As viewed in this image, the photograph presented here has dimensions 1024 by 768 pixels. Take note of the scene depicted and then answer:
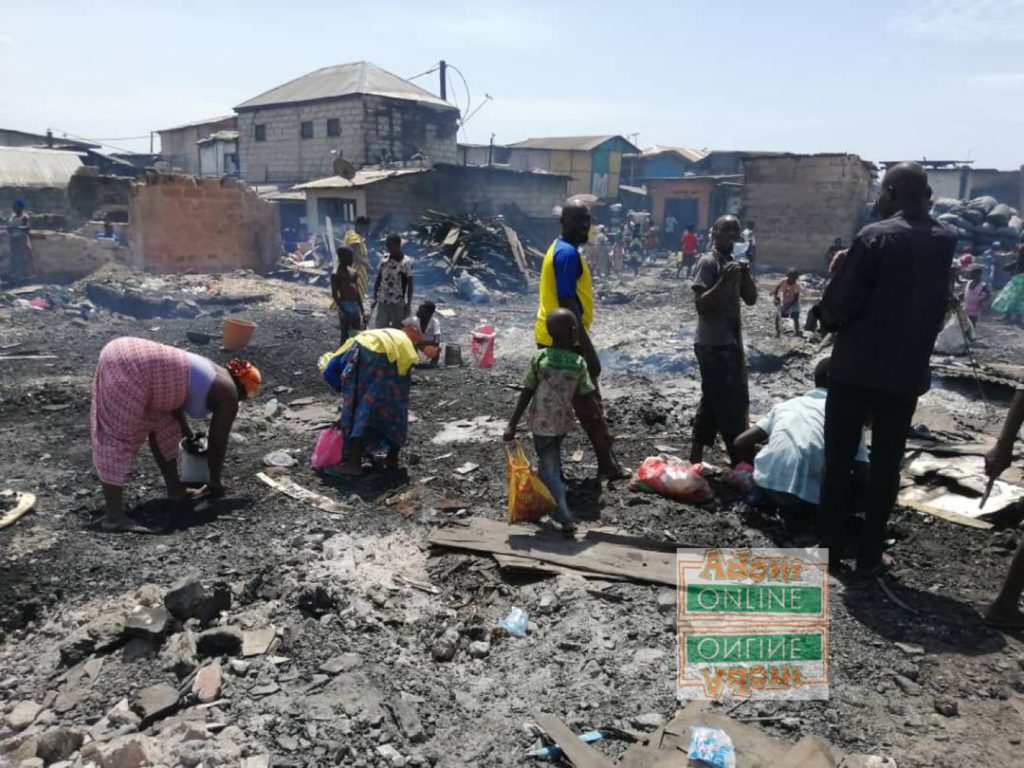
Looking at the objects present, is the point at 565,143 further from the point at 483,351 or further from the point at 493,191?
the point at 483,351

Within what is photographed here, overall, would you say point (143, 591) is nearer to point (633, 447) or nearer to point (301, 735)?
point (301, 735)

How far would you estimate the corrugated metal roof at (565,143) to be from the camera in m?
37.1

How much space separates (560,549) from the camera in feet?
12.9

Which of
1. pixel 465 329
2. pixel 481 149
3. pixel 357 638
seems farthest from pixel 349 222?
pixel 357 638

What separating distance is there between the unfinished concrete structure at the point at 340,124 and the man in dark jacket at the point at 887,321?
84.0 feet

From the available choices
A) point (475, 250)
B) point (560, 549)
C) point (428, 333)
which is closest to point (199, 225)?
point (475, 250)

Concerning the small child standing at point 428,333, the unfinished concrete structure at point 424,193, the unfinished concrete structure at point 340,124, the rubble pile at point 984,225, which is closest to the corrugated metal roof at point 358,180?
the unfinished concrete structure at point 424,193

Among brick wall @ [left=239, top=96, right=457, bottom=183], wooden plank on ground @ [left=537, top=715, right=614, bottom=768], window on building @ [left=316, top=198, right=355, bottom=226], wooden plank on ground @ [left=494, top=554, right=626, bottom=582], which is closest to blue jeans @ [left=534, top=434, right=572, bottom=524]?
wooden plank on ground @ [left=494, top=554, right=626, bottom=582]

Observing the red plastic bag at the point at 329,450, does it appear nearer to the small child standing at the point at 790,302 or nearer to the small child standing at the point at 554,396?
the small child standing at the point at 554,396

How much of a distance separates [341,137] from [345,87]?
2.36m

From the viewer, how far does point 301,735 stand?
263 centimetres

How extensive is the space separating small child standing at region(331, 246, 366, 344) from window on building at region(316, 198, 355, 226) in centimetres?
1356

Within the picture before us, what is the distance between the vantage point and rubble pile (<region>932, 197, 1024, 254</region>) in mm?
19406

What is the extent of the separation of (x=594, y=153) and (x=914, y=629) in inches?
1439
